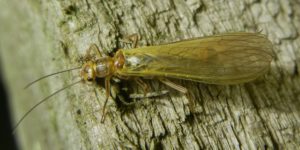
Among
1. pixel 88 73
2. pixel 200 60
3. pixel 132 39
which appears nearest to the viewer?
pixel 88 73

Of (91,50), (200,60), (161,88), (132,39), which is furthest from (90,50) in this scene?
(200,60)

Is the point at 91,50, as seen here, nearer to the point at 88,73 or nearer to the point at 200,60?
the point at 88,73

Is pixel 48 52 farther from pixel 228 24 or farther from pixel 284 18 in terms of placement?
pixel 284 18

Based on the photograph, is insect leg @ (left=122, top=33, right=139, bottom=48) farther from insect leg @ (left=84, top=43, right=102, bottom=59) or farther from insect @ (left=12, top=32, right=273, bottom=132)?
insect leg @ (left=84, top=43, right=102, bottom=59)

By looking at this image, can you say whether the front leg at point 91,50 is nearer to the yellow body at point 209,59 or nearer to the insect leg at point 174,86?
the yellow body at point 209,59

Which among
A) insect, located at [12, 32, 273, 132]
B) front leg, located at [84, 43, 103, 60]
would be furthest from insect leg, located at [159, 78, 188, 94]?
front leg, located at [84, 43, 103, 60]

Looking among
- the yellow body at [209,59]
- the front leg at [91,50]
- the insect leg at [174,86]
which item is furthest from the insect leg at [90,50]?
the insect leg at [174,86]

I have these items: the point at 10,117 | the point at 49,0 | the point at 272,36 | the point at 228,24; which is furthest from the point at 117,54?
the point at 10,117
